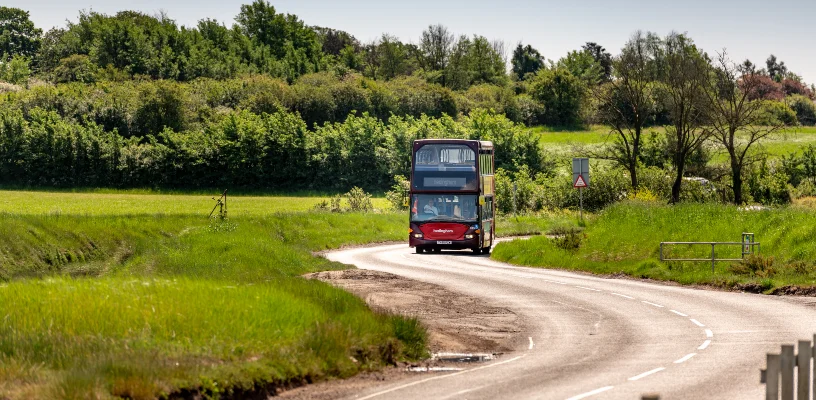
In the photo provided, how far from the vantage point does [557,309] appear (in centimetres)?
2758

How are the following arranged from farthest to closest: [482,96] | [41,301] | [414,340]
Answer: [482,96] → [414,340] → [41,301]

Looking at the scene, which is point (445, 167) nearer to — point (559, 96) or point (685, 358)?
point (685, 358)

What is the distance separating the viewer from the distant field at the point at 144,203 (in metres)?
73.1

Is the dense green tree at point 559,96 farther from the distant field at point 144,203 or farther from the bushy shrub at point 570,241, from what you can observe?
the bushy shrub at point 570,241

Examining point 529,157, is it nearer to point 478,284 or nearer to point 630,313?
point 478,284

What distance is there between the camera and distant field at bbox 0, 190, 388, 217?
73.1 metres

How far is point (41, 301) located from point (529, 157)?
88.1 metres

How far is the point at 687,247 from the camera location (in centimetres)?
3947

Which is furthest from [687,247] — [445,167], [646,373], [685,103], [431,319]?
[685,103]

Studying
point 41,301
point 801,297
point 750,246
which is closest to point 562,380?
point 41,301

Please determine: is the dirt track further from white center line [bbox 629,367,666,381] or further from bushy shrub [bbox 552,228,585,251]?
bushy shrub [bbox 552,228,585,251]

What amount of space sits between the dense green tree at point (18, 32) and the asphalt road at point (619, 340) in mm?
171441

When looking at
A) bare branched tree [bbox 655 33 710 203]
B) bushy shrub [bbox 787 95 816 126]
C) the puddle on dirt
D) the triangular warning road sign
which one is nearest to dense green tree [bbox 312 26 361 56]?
bushy shrub [bbox 787 95 816 126]

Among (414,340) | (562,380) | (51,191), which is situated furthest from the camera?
(51,191)
